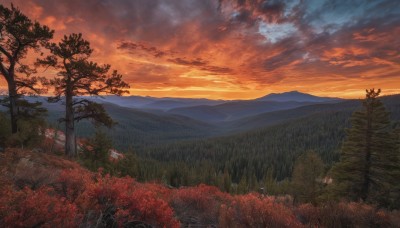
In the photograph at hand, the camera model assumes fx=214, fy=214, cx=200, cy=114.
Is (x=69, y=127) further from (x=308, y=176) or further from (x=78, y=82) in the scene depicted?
(x=308, y=176)

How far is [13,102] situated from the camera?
1623cm

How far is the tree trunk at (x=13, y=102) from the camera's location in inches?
627

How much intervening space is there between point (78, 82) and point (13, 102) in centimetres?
468

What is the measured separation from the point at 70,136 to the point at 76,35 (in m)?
8.84

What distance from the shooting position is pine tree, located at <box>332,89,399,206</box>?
16641 mm

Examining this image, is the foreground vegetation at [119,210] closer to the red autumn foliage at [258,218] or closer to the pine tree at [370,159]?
the red autumn foliage at [258,218]

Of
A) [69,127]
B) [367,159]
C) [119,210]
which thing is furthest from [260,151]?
[119,210]

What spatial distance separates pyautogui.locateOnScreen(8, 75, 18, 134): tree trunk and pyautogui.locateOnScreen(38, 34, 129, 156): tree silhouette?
7.40 ft

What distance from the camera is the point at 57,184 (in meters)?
7.10

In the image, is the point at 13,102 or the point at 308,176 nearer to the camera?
the point at 13,102

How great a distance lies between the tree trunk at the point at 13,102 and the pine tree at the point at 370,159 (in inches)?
1021

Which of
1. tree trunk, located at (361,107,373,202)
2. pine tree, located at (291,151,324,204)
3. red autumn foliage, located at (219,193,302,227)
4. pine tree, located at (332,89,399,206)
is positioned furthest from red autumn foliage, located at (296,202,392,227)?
pine tree, located at (291,151,324,204)

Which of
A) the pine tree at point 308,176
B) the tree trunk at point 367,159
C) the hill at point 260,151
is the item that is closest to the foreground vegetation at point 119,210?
the tree trunk at point 367,159

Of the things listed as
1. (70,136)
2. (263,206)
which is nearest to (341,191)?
(263,206)
